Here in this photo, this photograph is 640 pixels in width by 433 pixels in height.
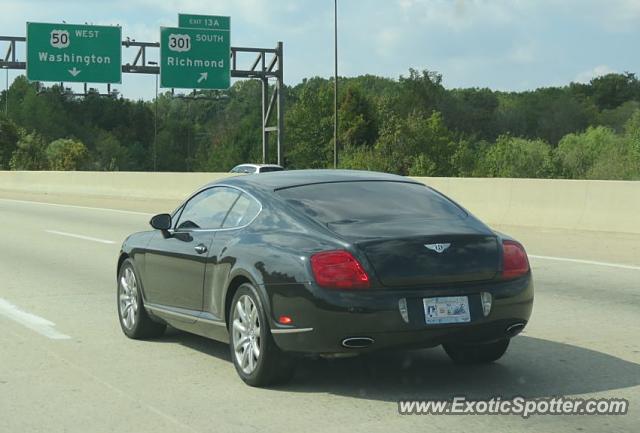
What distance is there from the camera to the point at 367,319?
5.89m

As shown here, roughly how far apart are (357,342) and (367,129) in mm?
121252

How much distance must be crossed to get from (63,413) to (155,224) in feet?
7.21

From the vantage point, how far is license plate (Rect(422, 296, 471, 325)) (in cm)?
602

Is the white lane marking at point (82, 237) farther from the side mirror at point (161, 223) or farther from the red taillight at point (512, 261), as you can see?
the red taillight at point (512, 261)

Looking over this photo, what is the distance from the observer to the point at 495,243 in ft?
21.1

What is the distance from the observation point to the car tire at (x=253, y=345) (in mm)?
6297

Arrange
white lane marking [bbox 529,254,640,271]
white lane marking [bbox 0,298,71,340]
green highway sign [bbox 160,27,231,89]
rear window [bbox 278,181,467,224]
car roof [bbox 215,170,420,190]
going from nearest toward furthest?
rear window [bbox 278,181,467,224] < car roof [bbox 215,170,420,190] < white lane marking [bbox 0,298,71,340] < white lane marking [bbox 529,254,640,271] < green highway sign [bbox 160,27,231,89]

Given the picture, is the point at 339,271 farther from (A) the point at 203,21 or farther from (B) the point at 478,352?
(A) the point at 203,21

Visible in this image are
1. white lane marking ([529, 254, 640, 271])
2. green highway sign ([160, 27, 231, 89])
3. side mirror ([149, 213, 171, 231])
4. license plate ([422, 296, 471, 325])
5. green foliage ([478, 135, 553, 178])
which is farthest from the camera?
green foliage ([478, 135, 553, 178])

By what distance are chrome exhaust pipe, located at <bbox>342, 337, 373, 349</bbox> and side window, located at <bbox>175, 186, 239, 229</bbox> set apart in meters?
1.72

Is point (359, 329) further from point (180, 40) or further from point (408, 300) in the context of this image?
point (180, 40)

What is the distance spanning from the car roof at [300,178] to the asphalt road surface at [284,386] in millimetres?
1319

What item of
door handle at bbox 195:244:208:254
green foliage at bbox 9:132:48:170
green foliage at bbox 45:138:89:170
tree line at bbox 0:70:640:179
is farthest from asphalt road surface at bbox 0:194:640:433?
green foliage at bbox 45:138:89:170

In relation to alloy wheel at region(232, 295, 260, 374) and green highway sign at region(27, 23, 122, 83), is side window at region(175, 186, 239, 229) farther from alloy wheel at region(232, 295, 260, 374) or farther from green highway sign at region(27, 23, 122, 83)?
green highway sign at region(27, 23, 122, 83)
